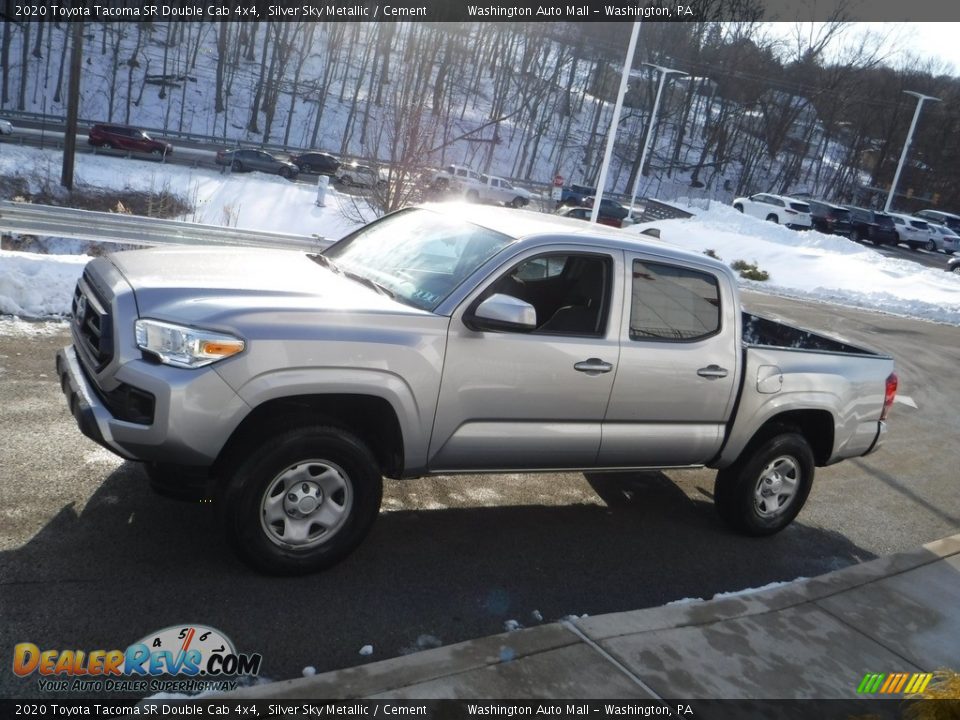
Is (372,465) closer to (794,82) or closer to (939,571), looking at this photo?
(939,571)

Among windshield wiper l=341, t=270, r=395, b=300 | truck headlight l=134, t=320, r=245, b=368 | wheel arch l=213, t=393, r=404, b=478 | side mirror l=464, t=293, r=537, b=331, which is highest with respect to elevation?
side mirror l=464, t=293, r=537, b=331

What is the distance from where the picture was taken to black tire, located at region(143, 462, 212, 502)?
3789 mm

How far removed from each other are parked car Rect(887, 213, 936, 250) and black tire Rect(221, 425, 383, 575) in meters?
45.7

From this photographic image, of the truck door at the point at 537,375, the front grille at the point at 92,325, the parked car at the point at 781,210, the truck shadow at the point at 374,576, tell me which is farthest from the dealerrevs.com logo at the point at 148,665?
the parked car at the point at 781,210

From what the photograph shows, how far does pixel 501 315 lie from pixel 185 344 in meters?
1.55

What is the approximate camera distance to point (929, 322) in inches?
811

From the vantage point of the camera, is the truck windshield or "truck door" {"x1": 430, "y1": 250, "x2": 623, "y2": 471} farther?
the truck windshield

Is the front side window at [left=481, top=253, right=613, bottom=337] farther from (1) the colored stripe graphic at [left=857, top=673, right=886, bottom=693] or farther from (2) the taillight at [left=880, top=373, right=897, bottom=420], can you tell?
(2) the taillight at [left=880, top=373, right=897, bottom=420]

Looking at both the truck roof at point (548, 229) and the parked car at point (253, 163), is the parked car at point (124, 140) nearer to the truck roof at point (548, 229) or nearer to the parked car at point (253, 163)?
the parked car at point (253, 163)

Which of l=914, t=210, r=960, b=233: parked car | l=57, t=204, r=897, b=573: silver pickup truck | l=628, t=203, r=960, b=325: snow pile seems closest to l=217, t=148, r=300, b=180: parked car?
l=628, t=203, r=960, b=325: snow pile

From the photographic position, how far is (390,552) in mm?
4613

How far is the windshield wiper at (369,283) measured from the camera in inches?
176

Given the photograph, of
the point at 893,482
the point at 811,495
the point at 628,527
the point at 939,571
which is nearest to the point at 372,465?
the point at 628,527

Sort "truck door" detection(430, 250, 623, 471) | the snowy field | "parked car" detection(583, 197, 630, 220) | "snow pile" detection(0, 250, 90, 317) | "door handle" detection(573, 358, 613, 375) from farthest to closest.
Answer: "parked car" detection(583, 197, 630, 220) < the snowy field < "snow pile" detection(0, 250, 90, 317) < "door handle" detection(573, 358, 613, 375) < "truck door" detection(430, 250, 623, 471)
